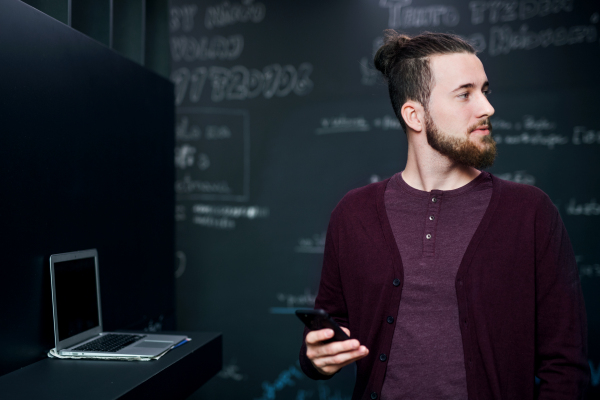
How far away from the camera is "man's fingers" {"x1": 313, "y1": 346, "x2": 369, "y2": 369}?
1.09 meters

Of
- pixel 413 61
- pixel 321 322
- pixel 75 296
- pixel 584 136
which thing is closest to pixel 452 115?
pixel 413 61

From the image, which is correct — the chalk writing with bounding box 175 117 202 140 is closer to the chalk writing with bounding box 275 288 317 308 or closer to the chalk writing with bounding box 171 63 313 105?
the chalk writing with bounding box 171 63 313 105

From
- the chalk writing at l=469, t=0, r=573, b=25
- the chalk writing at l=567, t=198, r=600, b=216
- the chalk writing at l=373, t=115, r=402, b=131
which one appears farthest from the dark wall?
the chalk writing at l=567, t=198, r=600, b=216

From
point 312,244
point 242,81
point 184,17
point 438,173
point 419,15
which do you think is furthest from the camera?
point 184,17

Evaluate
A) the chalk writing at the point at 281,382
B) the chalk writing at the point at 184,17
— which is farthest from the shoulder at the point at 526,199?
the chalk writing at the point at 184,17

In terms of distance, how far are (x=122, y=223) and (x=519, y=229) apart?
1389mm

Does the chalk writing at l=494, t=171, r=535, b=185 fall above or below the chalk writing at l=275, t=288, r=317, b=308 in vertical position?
above

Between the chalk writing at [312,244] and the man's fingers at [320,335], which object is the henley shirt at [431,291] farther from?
the chalk writing at [312,244]

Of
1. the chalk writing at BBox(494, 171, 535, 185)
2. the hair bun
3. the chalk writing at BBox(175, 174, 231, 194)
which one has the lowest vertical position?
the chalk writing at BBox(175, 174, 231, 194)

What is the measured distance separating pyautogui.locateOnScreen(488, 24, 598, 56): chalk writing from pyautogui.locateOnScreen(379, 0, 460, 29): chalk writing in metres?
0.24

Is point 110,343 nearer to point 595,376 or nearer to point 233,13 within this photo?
point 233,13

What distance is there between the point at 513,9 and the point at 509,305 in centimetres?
202

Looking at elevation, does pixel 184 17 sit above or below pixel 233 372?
above

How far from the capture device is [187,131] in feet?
10.2
